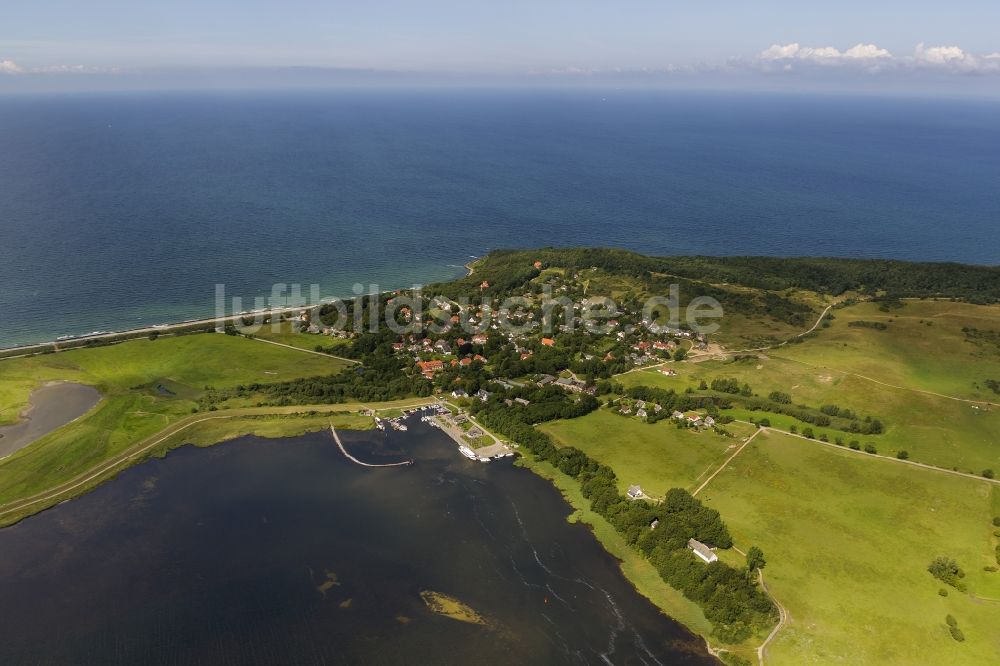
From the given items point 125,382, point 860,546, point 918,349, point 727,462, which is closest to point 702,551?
point 860,546

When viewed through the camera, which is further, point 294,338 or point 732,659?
point 294,338

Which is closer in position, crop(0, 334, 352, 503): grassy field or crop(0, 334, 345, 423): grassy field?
crop(0, 334, 352, 503): grassy field

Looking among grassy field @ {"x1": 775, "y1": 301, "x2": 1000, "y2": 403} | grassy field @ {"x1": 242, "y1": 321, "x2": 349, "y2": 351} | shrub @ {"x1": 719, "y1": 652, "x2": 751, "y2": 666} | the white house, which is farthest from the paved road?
grassy field @ {"x1": 242, "y1": 321, "x2": 349, "y2": 351}

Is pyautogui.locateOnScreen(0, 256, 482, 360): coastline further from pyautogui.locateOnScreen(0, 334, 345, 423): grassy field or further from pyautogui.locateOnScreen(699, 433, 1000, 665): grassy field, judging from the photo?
pyautogui.locateOnScreen(699, 433, 1000, 665): grassy field

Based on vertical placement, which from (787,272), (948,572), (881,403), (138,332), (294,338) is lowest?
(948,572)

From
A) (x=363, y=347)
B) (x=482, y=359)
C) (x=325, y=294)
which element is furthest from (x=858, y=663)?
(x=325, y=294)

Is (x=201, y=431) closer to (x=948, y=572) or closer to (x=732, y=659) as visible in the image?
(x=732, y=659)

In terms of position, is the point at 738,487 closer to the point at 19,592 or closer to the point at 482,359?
the point at 482,359
